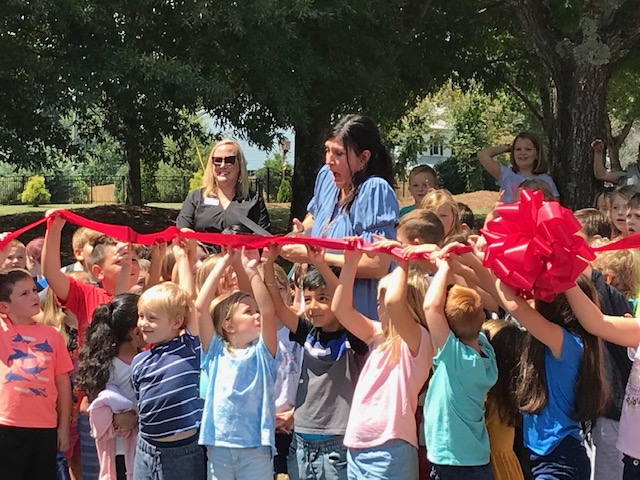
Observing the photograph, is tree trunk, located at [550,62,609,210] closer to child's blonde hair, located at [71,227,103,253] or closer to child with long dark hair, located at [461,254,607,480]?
child's blonde hair, located at [71,227,103,253]

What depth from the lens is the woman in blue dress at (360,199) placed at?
4.03 m

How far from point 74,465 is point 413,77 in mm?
10585

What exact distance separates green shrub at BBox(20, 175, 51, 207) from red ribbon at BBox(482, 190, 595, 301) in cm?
4249

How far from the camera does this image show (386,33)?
38.1ft

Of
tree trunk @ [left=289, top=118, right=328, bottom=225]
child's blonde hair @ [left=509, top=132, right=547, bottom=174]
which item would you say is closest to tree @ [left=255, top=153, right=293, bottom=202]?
tree trunk @ [left=289, top=118, right=328, bottom=225]

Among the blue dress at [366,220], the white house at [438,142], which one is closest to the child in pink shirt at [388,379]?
the blue dress at [366,220]

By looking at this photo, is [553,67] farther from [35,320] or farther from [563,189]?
[35,320]

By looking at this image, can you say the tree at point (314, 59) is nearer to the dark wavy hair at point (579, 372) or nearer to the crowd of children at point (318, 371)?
the crowd of children at point (318, 371)

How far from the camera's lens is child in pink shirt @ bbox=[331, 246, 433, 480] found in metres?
3.72

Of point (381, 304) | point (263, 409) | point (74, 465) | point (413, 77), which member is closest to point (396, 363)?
point (381, 304)

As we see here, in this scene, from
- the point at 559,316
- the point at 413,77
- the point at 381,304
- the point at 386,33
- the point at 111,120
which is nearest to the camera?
the point at 559,316

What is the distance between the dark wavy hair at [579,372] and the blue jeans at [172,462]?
1.60 m

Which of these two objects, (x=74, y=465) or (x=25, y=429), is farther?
(x=74, y=465)

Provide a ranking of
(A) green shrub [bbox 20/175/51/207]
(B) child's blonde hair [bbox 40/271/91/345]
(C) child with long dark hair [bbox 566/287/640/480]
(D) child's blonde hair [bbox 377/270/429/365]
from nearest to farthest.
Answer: (C) child with long dark hair [bbox 566/287/640/480]
(D) child's blonde hair [bbox 377/270/429/365]
(B) child's blonde hair [bbox 40/271/91/345]
(A) green shrub [bbox 20/175/51/207]
